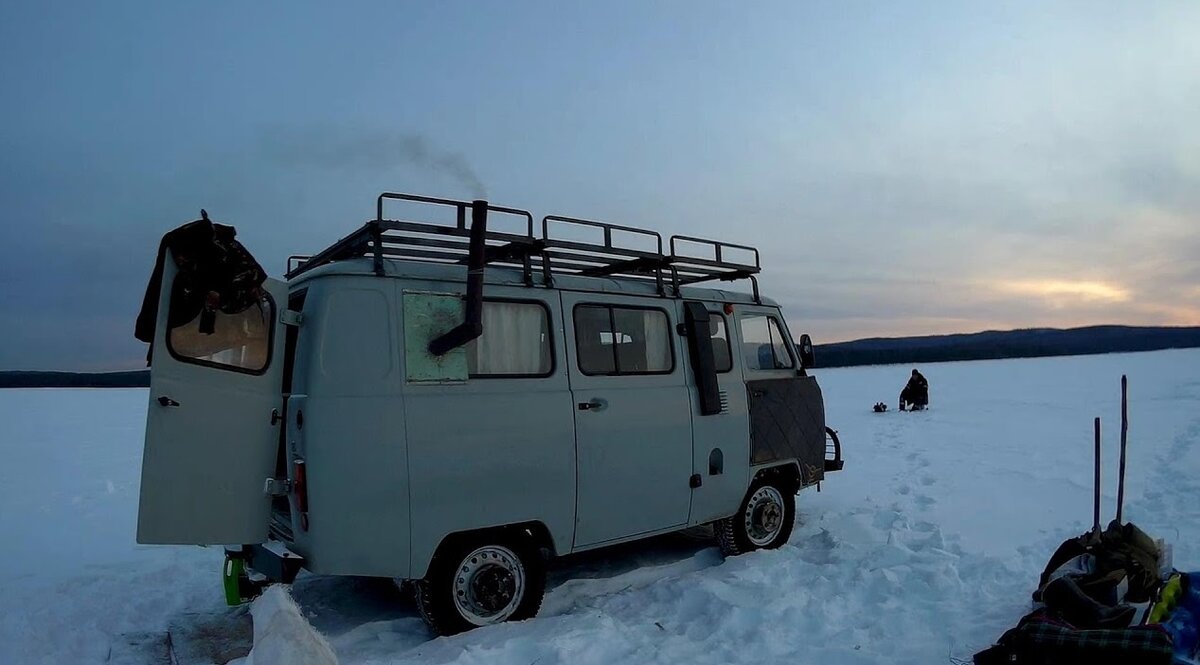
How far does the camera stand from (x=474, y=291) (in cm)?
470

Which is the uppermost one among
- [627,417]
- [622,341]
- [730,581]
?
[622,341]

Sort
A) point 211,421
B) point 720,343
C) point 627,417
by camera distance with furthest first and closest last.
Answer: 1. point 720,343
2. point 627,417
3. point 211,421

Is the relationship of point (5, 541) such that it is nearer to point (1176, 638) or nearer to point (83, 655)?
point (83, 655)

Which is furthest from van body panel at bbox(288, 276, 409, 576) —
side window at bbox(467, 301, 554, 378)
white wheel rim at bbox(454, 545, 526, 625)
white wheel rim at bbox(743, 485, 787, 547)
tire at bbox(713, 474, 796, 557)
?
white wheel rim at bbox(743, 485, 787, 547)

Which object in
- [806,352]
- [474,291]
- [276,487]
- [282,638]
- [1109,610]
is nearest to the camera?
[282,638]

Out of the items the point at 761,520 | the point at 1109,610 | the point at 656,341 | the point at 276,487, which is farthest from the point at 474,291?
the point at 1109,610

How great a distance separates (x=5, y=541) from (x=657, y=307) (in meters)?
7.17

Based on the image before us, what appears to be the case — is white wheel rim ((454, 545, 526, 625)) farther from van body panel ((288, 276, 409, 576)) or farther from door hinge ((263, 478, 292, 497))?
door hinge ((263, 478, 292, 497))

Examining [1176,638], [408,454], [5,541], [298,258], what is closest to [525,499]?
[408,454]

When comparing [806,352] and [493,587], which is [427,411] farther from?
[806,352]

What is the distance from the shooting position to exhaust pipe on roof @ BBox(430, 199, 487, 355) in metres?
4.65

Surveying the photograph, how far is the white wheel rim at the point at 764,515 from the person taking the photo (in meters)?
6.57

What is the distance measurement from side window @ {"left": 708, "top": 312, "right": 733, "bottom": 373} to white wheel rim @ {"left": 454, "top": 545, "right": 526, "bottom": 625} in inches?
95.5

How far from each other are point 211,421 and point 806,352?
504 cm
